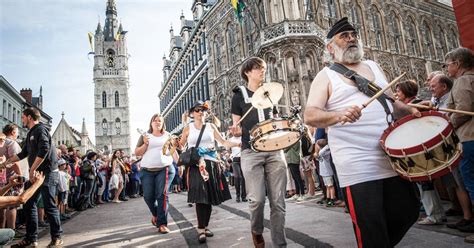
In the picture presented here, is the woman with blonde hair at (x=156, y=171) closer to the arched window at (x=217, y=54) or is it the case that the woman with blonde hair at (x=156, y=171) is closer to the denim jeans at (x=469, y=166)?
the denim jeans at (x=469, y=166)

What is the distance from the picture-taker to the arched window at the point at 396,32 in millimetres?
26688

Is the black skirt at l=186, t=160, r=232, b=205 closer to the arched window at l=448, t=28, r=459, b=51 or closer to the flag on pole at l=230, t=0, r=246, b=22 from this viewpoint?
the flag on pole at l=230, t=0, r=246, b=22

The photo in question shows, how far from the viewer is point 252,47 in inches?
843

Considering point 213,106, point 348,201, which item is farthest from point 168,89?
point 348,201

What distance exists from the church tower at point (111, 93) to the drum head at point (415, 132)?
267ft

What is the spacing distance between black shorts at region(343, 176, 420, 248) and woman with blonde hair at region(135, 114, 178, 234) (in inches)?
155

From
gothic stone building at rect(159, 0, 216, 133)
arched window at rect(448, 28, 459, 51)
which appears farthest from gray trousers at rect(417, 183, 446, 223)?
arched window at rect(448, 28, 459, 51)

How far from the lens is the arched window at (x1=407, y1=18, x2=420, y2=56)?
2786 cm

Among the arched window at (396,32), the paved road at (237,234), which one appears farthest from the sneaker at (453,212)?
the arched window at (396,32)

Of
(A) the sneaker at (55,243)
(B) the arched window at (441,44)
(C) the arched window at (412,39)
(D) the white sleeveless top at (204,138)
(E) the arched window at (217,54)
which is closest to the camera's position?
(A) the sneaker at (55,243)

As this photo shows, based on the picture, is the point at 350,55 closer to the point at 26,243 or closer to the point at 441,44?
the point at 26,243

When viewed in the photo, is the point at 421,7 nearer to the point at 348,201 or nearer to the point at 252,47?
the point at 252,47

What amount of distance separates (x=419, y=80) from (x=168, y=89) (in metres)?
39.8

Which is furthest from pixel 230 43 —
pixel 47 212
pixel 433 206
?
pixel 433 206
